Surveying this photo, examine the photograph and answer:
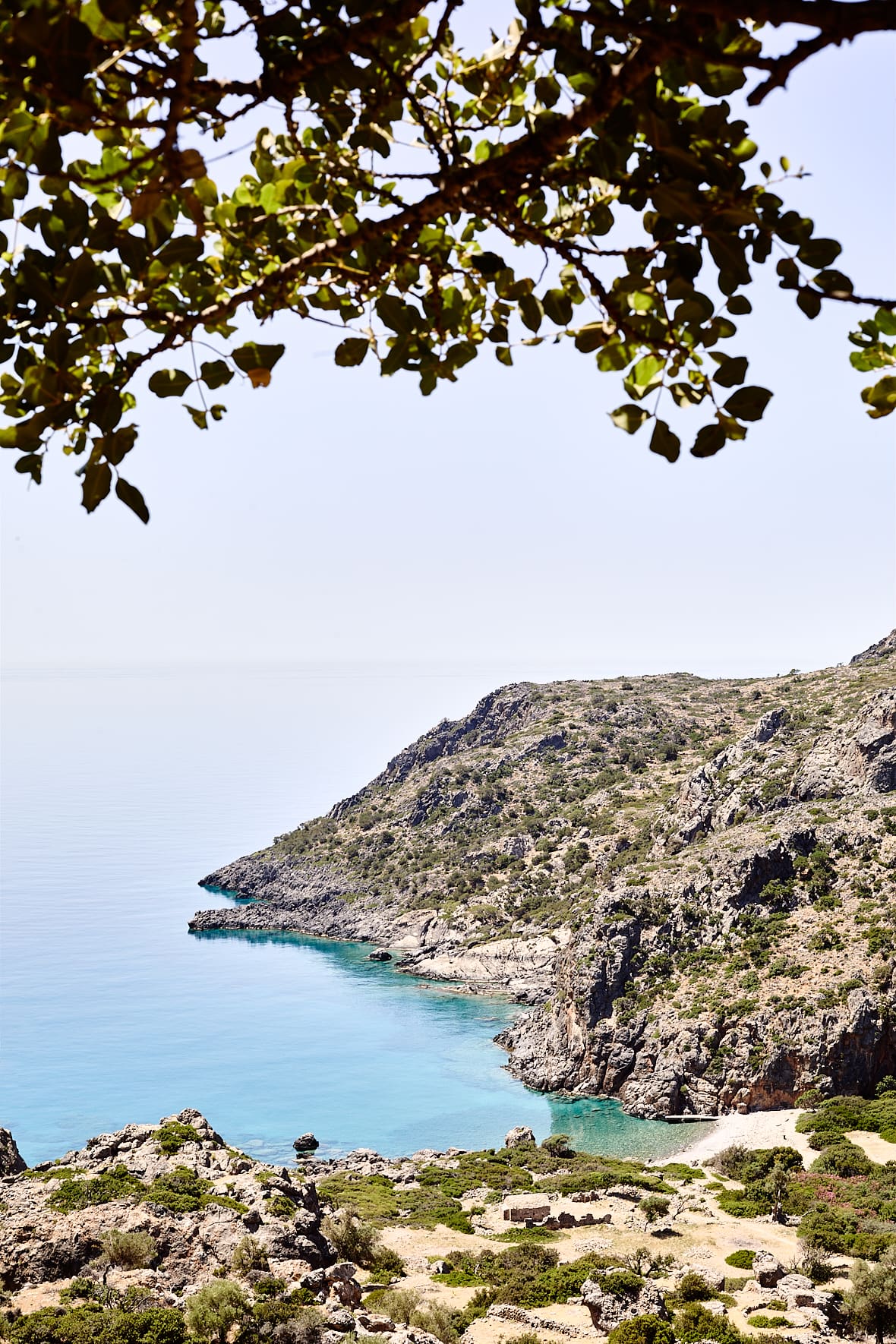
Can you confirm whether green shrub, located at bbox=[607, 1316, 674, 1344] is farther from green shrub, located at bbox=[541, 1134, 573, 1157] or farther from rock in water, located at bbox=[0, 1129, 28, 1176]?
green shrub, located at bbox=[541, 1134, 573, 1157]

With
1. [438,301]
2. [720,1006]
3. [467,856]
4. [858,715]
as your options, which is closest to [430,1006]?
[467,856]

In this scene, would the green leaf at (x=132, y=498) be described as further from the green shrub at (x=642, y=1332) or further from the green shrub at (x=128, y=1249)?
the green shrub at (x=642, y=1332)

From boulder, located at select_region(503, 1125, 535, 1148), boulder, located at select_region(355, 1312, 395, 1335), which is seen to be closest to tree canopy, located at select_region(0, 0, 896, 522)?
boulder, located at select_region(355, 1312, 395, 1335)

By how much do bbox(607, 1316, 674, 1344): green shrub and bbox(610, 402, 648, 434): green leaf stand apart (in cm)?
1886

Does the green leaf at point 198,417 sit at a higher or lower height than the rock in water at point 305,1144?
higher

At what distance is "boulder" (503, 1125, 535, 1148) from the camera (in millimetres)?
40344

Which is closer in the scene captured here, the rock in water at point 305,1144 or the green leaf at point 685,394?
the green leaf at point 685,394

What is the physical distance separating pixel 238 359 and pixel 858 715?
58.2 m

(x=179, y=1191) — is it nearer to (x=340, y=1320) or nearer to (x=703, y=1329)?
(x=340, y=1320)

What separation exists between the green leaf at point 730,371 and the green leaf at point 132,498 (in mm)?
1450

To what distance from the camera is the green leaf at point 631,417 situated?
2.24m

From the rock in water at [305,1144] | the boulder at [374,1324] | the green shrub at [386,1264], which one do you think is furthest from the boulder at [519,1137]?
the boulder at [374,1324]

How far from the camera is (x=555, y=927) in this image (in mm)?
68500

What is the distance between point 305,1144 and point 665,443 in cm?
4967
